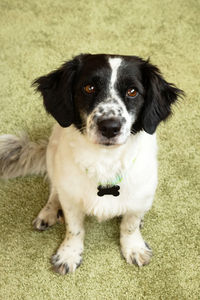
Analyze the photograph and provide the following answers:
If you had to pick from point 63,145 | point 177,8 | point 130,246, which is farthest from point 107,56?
point 177,8

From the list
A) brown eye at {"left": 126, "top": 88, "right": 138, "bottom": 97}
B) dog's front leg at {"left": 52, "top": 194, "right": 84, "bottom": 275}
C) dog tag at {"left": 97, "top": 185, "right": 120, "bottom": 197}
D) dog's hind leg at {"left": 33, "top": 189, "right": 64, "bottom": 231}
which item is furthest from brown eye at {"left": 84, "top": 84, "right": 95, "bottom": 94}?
dog's hind leg at {"left": 33, "top": 189, "right": 64, "bottom": 231}

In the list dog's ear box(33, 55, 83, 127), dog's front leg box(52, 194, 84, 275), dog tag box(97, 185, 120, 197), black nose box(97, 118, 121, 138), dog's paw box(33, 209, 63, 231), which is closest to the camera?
black nose box(97, 118, 121, 138)

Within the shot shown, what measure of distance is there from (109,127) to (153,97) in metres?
0.23

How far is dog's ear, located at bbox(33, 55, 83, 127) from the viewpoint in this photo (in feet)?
4.19

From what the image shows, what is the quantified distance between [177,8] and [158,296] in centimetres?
231

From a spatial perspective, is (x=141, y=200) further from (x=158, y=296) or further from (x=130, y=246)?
(x=158, y=296)

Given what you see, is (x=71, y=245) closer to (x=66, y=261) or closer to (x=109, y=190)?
(x=66, y=261)

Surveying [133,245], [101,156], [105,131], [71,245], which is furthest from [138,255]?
[105,131]

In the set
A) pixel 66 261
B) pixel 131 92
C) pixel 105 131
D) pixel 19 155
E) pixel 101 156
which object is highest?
pixel 131 92

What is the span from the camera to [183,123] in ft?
6.97

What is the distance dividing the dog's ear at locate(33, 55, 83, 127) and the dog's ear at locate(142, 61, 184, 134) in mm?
256

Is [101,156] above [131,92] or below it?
below

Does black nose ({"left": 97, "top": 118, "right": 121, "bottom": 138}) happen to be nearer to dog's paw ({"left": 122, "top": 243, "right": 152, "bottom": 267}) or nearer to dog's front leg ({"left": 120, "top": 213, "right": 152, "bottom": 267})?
dog's front leg ({"left": 120, "top": 213, "right": 152, "bottom": 267})

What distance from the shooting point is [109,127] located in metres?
1.17
